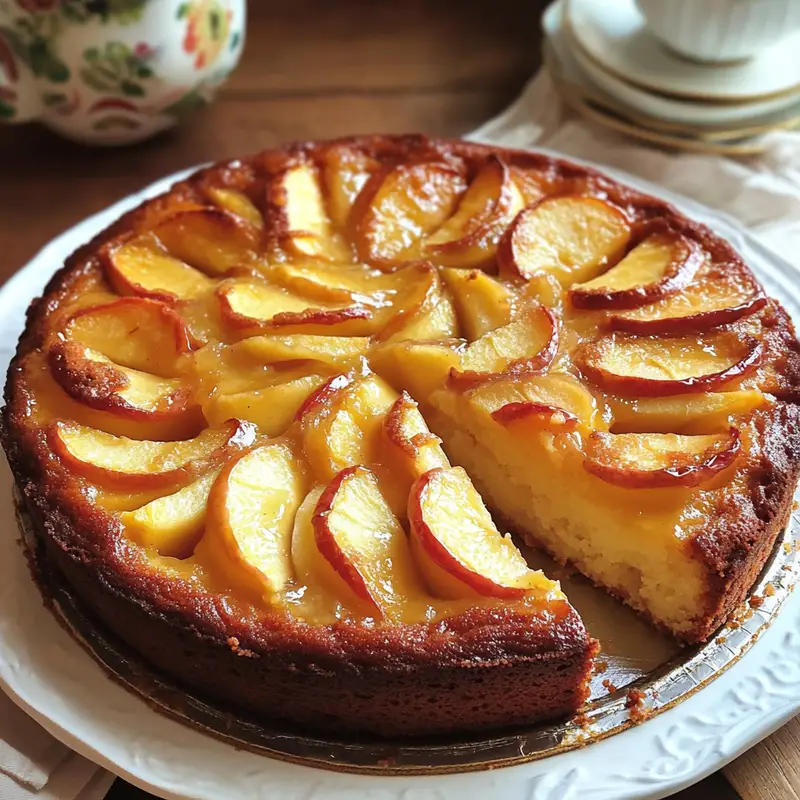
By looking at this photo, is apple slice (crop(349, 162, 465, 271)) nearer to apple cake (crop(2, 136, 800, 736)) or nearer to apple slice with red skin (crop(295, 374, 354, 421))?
apple cake (crop(2, 136, 800, 736))

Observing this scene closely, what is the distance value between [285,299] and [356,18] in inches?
87.7

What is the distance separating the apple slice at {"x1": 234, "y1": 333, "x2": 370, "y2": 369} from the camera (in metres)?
2.25

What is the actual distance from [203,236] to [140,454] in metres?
0.77

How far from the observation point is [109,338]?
231cm

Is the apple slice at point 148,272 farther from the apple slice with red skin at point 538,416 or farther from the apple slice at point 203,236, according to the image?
the apple slice with red skin at point 538,416

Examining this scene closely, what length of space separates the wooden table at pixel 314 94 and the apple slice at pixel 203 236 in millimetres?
814

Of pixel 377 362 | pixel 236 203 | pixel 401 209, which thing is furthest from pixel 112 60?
pixel 377 362

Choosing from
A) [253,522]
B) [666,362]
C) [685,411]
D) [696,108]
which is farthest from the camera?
[696,108]

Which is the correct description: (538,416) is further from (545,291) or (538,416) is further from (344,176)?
(344,176)

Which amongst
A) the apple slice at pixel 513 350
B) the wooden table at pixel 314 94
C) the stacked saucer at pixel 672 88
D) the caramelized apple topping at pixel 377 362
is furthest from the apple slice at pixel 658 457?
the wooden table at pixel 314 94

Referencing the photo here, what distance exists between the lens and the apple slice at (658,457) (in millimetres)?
1962

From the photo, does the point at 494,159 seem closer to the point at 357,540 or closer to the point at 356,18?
the point at 357,540

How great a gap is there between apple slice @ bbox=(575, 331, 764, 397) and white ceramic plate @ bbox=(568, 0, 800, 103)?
138 centimetres

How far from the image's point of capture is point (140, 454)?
6.75 ft
